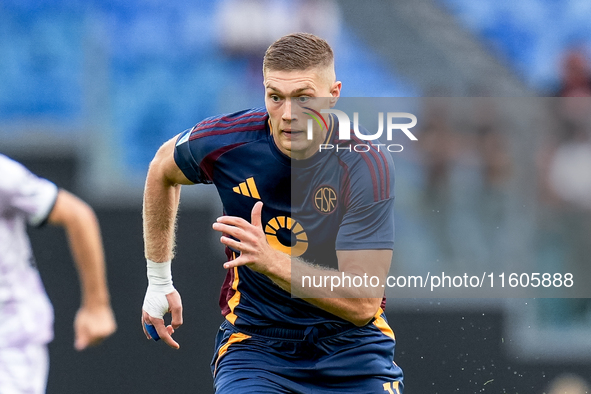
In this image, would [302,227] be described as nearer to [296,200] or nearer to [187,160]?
[296,200]

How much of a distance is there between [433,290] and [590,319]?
1.16 m

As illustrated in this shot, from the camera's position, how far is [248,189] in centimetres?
311

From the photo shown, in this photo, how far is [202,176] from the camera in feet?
10.8

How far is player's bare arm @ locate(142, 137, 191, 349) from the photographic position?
11.1 feet

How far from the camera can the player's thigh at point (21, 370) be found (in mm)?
2883

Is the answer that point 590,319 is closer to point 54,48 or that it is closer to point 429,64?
point 429,64

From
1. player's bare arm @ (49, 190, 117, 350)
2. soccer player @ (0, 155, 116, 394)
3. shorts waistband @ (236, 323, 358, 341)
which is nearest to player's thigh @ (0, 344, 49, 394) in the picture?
soccer player @ (0, 155, 116, 394)

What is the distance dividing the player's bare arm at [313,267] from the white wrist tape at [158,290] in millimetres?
758

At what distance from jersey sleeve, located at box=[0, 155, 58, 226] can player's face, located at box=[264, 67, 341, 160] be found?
A: 2.96 feet

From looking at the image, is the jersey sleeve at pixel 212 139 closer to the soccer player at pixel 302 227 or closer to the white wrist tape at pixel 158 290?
the soccer player at pixel 302 227

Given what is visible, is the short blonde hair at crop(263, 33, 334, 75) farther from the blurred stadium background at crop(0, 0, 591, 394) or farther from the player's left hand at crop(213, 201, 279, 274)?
the blurred stadium background at crop(0, 0, 591, 394)

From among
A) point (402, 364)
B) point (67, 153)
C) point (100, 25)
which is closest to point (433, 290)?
point (402, 364)

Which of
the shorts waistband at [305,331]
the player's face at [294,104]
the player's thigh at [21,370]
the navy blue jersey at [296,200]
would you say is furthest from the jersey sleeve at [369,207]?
the player's thigh at [21,370]

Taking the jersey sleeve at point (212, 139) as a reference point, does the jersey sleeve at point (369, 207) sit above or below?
below
